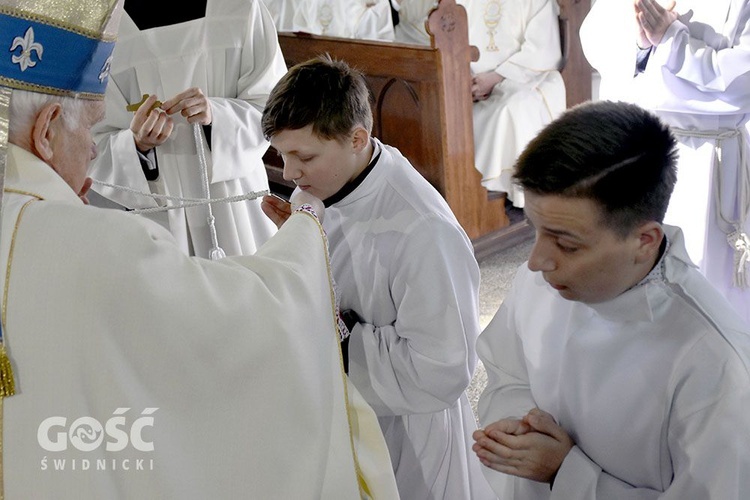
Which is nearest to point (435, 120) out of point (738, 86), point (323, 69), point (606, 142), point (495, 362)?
point (738, 86)

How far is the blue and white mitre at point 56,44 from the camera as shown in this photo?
1663mm

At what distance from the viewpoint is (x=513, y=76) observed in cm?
638

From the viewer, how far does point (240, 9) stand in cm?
356

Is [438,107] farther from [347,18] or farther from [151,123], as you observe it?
[151,123]

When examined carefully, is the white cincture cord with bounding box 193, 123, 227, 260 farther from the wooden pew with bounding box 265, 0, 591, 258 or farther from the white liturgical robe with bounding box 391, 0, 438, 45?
the white liturgical robe with bounding box 391, 0, 438, 45

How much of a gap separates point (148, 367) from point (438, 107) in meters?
4.10

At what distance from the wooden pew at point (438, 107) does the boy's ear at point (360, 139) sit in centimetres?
307

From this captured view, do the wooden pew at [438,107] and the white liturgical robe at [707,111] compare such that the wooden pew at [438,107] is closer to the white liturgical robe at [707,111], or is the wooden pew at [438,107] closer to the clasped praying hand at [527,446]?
the white liturgical robe at [707,111]

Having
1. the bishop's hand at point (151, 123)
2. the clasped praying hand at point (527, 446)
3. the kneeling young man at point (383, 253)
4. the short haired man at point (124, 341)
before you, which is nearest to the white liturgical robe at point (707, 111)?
the kneeling young man at point (383, 253)

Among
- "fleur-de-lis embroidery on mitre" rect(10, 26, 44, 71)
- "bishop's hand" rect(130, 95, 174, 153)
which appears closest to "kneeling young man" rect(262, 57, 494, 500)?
"fleur-de-lis embroidery on mitre" rect(10, 26, 44, 71)

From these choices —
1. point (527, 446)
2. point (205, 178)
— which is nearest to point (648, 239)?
point (527, 446)

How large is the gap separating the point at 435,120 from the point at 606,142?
155 inches

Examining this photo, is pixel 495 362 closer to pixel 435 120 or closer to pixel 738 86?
pixel 738 86

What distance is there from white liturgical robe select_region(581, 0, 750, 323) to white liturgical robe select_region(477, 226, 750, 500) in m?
2.33
